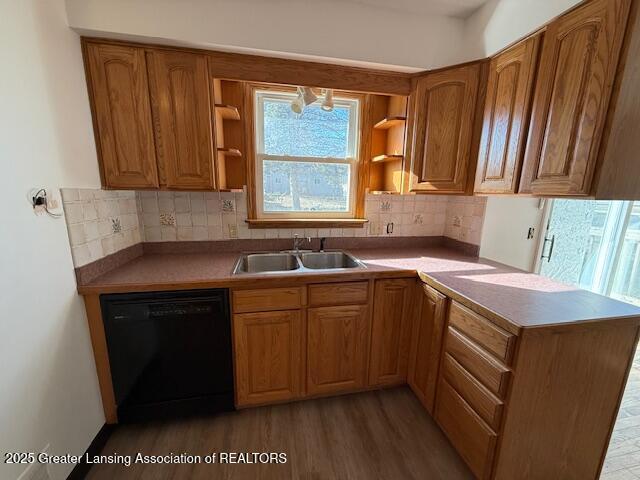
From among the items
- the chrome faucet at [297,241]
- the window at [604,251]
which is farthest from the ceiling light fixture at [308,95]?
the window at [604,251]

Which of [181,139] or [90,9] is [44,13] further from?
[181,139]

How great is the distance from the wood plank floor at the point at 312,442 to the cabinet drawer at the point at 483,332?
0.73 metres

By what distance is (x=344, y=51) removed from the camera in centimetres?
162

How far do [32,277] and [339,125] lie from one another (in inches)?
78.7

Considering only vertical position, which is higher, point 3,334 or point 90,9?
point 90,9

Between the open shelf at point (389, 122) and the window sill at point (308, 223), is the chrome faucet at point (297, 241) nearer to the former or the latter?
A: the window sill at point (308, 223)

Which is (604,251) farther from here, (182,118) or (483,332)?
(182,118)

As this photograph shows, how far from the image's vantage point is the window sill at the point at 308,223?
2.06 m

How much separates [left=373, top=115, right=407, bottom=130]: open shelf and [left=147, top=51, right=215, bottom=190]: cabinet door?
1206 mm

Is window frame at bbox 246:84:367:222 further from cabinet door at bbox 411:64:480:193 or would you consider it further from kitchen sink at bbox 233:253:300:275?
cabinet door at bbox 411:64:480:193

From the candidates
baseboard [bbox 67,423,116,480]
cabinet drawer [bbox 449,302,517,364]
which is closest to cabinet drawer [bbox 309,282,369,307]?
cabinet drawer [bbox 449,302,517,364]

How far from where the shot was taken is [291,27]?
1.54 metres

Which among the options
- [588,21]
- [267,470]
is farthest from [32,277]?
[588,21]

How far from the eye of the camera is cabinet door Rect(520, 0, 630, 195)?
1025mm
